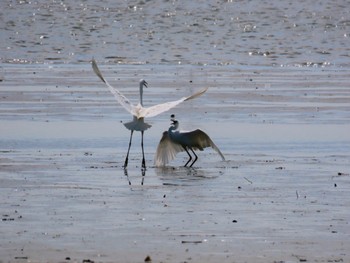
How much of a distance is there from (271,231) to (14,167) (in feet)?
16.2

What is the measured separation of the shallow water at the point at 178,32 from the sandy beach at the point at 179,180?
1032 centimetres

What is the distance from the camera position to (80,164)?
15102 millimetres

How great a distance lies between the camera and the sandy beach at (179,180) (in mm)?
9930

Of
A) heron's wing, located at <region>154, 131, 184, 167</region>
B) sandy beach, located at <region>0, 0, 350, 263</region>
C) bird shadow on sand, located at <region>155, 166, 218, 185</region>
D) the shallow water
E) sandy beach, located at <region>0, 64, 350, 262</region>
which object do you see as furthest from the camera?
the shallow water

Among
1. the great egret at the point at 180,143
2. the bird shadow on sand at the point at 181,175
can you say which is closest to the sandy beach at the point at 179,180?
the bird shadow on sand at the point at 181,175

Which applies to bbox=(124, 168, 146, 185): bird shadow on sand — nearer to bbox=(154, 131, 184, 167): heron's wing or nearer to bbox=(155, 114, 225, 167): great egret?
bbox=(154, 131, 184, 167): heron's wing

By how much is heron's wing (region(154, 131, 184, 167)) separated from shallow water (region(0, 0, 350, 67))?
17.7 meters

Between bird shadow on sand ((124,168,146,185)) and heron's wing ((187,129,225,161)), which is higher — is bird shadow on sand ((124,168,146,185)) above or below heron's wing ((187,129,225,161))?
below

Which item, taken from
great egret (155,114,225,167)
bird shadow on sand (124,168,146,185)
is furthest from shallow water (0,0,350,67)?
bird shadow on sand (124,168,146,185)

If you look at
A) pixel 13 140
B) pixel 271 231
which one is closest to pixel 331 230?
pixel 271 231

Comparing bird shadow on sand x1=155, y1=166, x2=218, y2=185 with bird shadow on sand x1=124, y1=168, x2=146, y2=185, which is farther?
bird shadow on sand x1=155, y1=166, x2=218, y2=185

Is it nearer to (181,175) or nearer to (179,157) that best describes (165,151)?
(179,157)

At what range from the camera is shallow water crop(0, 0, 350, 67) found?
35844 millimetres

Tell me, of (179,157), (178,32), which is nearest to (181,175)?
(179,157)
